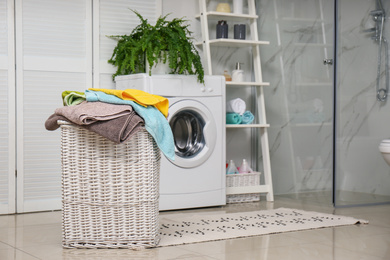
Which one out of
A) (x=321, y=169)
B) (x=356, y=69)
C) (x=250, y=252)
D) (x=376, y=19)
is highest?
(x=376, y=19)

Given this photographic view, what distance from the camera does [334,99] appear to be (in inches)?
149

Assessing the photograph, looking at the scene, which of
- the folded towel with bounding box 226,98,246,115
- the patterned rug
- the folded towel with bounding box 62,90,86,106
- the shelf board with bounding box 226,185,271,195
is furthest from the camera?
the folded towel with bounding box 226,98,246,115

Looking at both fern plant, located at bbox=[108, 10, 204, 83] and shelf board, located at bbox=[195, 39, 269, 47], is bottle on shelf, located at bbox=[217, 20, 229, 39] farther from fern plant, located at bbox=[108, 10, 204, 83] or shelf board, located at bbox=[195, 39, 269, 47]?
fern plant, located at bbox=[108, 10, 204, 83]

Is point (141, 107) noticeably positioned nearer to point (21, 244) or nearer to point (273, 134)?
point (21, 244)

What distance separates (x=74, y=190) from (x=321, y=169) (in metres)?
2.04

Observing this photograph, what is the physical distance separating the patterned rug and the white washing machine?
0.38m

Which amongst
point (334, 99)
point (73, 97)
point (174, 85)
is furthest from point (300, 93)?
point (73, 97)

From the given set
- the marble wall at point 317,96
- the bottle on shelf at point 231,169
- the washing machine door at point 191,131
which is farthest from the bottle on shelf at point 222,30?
the bottle on shelf at point 231,169

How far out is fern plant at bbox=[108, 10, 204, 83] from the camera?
3619mm

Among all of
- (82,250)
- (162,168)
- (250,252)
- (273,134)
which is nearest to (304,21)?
(273,134)

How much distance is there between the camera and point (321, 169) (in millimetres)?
3971

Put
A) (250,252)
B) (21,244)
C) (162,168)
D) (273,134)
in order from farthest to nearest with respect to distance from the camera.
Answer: (273,134)
(162,168)
(21,244)
(250,252)

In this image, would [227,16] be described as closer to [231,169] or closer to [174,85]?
[174,85]

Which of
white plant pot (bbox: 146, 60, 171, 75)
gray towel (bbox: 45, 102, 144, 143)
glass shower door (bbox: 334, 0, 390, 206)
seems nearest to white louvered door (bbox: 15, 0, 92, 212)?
white plant pot (bbox: 146, 60, 171, 75)
